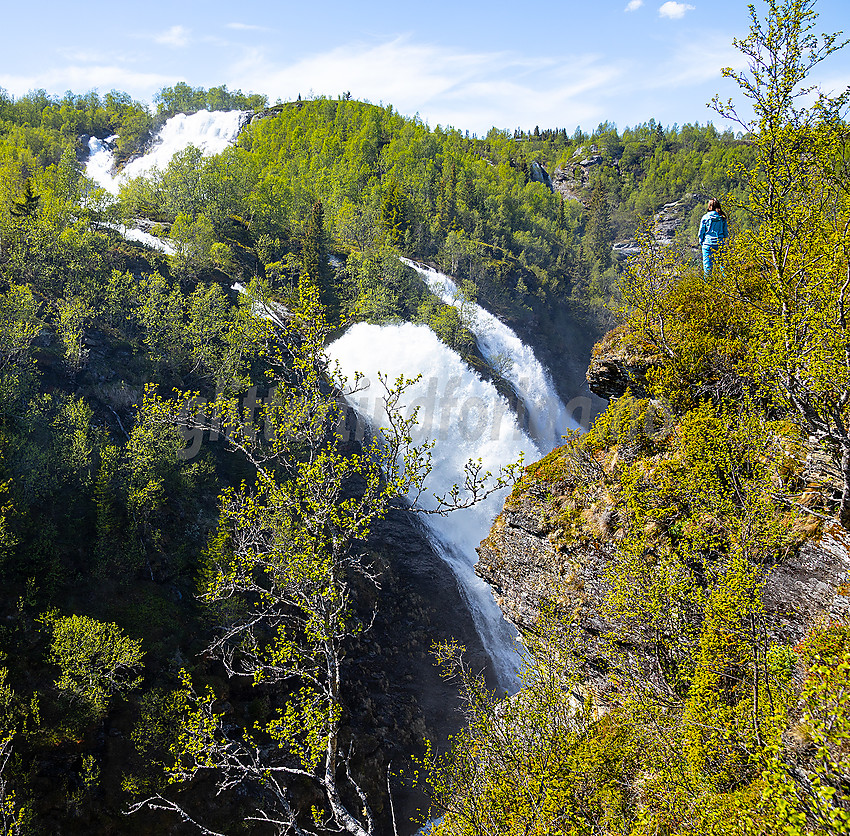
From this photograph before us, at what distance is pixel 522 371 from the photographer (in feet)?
189

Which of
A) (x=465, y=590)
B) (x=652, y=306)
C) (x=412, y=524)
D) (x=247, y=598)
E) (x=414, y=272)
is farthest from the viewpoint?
(x=414, y=272)

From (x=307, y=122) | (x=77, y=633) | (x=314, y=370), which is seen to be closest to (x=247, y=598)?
(x=77, y=633)

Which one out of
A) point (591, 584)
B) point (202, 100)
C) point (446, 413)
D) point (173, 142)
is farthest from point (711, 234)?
point (202, 100)

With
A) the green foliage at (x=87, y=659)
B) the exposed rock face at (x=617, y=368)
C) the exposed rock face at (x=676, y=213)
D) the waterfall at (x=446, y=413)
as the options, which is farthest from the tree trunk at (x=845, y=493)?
the exposed rock face at (x=676, y=213)

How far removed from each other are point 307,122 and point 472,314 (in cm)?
7399

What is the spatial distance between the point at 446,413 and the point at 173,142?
94.9 metres

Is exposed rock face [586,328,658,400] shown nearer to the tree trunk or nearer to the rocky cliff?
the rocky cliff

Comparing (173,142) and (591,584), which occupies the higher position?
(173,142)

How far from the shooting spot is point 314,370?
10.9m

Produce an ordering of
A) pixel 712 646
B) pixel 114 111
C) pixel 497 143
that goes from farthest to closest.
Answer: pixel 497 143, pixel 114 111, pixel 712 646

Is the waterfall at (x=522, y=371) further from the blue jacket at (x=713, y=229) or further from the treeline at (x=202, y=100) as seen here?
the treeline at (x=202, y=100)

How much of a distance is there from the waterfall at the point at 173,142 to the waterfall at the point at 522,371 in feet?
220

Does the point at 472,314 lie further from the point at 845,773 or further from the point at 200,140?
the point at 200,140

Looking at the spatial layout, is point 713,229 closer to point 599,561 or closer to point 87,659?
point 599,561
